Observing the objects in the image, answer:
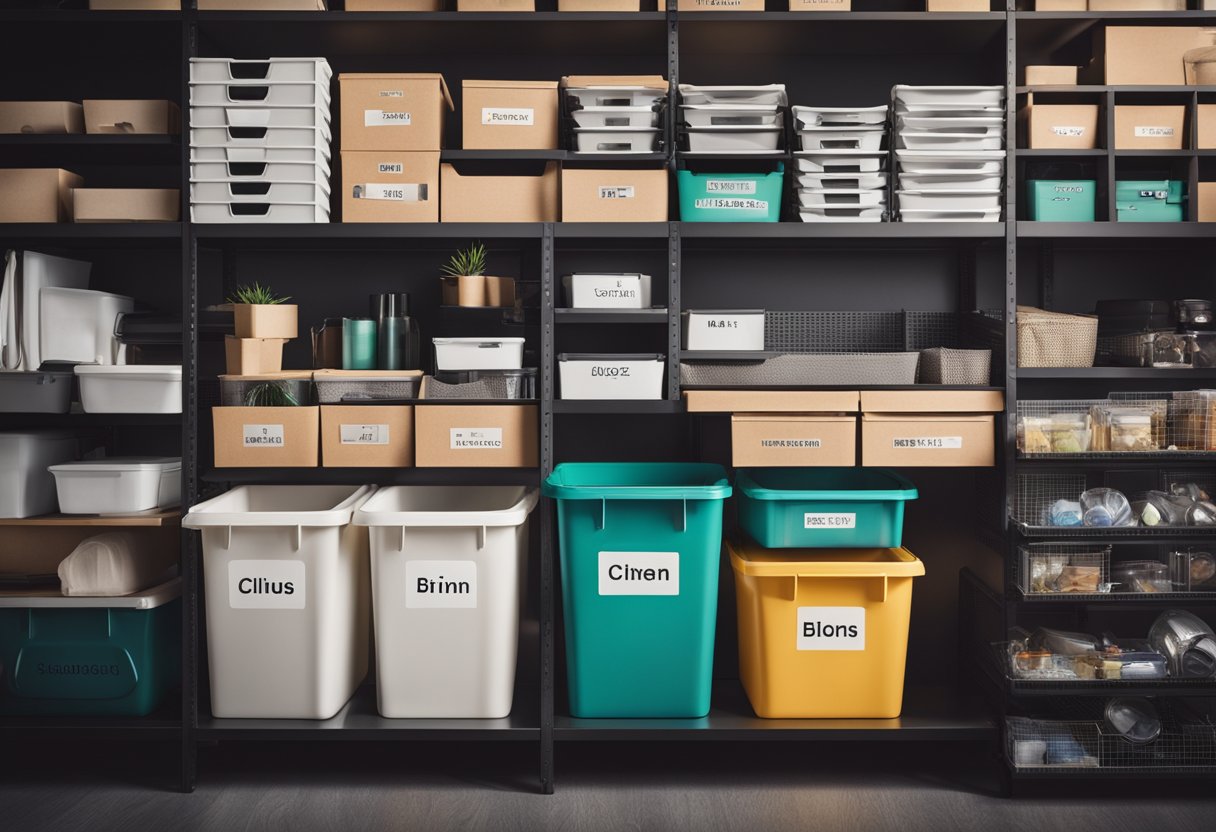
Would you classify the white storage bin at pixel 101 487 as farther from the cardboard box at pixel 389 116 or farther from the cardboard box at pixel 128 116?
the cardboard box at pixel 389 116

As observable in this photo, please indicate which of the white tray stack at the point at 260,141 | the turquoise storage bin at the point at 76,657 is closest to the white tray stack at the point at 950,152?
the white tray stack at the point at 260,141

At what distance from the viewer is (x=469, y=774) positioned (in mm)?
2879

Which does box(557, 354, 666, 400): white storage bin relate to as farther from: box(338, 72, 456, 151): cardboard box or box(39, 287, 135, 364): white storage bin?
box(39, 287, 135, 364): white storage bin

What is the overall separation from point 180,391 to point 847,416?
2.06 m

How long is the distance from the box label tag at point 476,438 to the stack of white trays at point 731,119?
41.6 inches

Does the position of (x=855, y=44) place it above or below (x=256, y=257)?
above

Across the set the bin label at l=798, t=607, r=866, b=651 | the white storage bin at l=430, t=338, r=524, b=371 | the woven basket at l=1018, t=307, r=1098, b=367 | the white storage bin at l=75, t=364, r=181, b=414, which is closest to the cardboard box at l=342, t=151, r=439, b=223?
the white storage bin at l=430, t=338, r=524, b=371

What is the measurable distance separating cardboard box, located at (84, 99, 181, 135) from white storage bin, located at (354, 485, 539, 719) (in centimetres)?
140

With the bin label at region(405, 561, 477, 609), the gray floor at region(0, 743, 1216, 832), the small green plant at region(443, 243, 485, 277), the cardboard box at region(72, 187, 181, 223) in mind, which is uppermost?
the cardboard box at region(72, 187, 181, 223)

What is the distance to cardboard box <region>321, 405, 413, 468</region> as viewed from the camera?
2.85 m

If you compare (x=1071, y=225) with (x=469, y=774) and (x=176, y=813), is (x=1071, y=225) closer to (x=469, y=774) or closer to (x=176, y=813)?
(x=469, y=774)

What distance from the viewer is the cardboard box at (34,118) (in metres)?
2.90

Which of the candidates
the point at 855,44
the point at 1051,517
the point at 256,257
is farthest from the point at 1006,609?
the point at 256,257

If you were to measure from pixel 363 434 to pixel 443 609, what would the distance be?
0.59 meters
